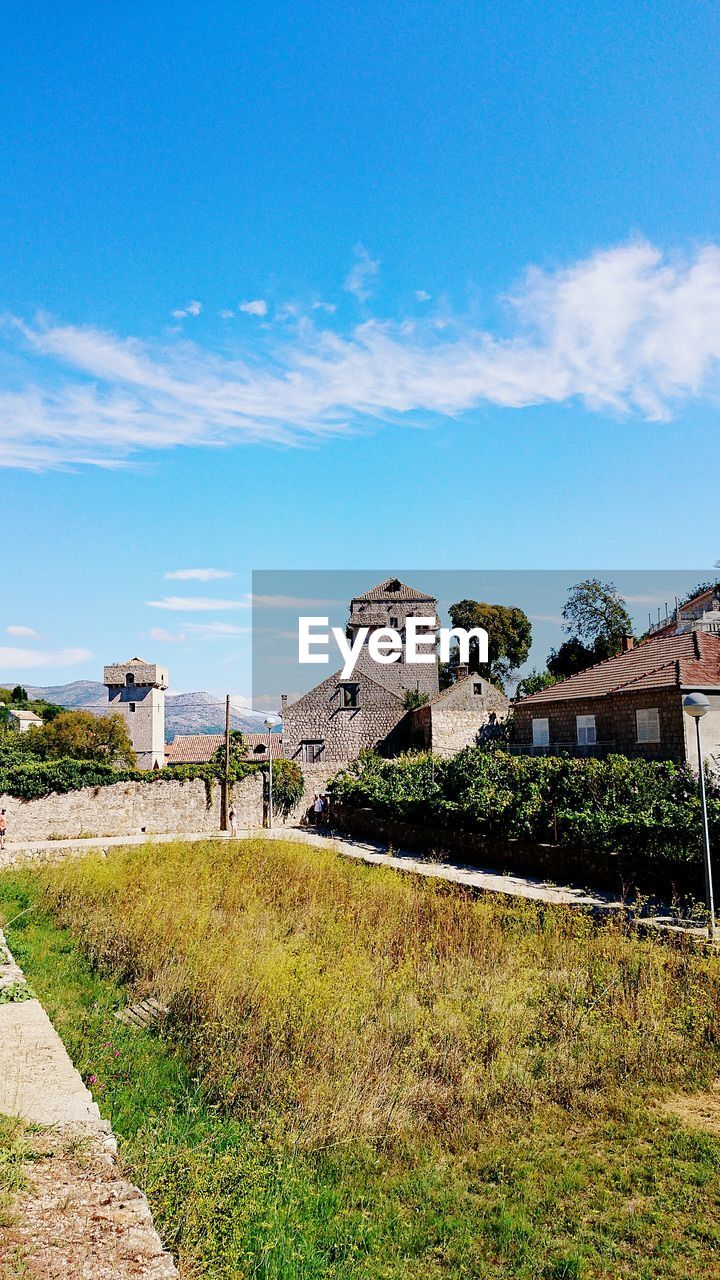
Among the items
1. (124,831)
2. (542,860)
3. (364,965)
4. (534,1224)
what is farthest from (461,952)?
(124,831)

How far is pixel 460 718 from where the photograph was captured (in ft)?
147

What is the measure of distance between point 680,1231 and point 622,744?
22.8 meters

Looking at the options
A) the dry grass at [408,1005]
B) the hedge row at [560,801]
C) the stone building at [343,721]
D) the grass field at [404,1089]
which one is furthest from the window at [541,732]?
the grass field at [404,1089]

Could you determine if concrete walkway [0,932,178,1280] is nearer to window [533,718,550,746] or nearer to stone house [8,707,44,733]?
window [533,718,550,746]

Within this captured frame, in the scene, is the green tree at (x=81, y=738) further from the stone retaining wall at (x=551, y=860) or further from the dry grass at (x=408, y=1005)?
the dry grass at (x=408, y=1005)

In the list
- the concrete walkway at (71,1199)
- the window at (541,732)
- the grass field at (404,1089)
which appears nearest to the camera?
the concrete walkway at (71,1199)

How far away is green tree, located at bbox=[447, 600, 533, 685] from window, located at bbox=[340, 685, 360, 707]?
853 inches

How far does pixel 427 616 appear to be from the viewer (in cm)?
6719

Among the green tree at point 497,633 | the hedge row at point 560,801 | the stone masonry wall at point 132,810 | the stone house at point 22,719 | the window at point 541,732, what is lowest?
the stone masonry wall at point 132,810

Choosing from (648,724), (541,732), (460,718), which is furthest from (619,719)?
(460,718)

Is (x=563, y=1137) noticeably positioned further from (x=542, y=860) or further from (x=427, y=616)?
(x=427, y=616)

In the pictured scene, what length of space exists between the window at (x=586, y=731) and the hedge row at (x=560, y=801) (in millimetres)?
6203

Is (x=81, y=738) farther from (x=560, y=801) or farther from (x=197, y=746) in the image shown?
(x=560, y=801)

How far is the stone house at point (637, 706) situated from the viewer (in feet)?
78.0
